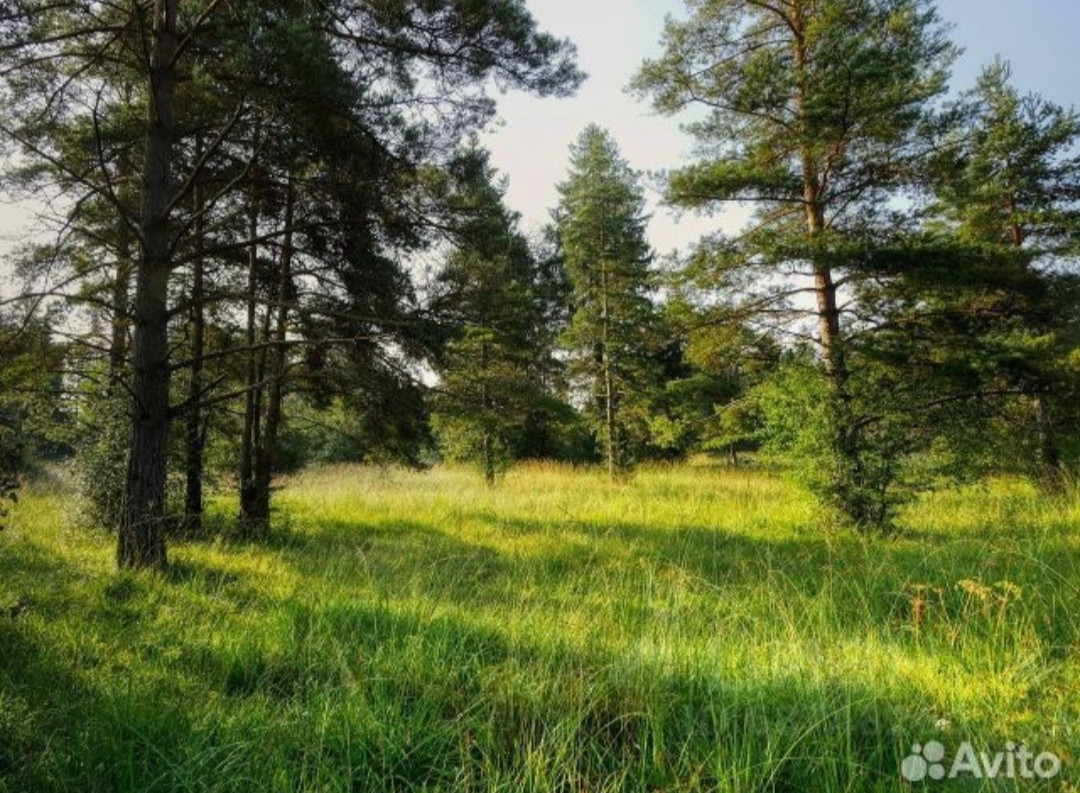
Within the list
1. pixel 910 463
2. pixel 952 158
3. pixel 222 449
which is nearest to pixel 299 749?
pixel 910 463

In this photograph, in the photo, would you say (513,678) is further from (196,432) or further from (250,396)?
(196,432)

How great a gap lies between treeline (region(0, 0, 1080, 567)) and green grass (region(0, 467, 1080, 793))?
1.87m

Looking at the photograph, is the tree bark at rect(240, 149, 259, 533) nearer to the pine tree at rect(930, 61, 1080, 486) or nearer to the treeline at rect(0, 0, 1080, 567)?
the treeline at rect(0, 0, 1080, 567)

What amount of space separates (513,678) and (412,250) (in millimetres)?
5983

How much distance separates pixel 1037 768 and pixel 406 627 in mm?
3097

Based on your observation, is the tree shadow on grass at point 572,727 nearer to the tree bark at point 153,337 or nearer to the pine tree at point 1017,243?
the tree bark at point 153,337

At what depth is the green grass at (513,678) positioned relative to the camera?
195 centimetres

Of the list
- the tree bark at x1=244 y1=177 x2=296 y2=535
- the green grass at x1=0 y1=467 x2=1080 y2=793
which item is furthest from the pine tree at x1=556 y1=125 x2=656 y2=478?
the green grass at x1=0 y1=467 x2=1080 y2=793

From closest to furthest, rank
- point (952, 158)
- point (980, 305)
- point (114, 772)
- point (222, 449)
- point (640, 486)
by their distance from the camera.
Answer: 1. point (114, 772)
2. point (952, 158)
3. point (222, 449)
4. point (980, 305)
5. point (640, 486)

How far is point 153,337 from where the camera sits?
5.63 meters

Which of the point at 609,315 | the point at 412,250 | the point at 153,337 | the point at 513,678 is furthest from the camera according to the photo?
the point at 609,315

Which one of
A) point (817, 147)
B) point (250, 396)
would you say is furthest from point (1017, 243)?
point (250, 396)

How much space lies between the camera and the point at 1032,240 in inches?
466

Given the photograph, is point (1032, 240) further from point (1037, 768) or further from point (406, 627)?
point (406, 627)
